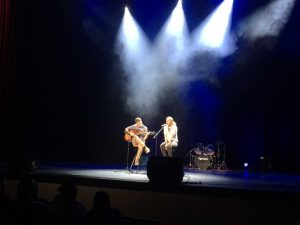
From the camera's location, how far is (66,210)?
3340mm

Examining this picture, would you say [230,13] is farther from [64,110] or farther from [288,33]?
[64,110]

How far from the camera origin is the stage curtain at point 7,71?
10195 mm

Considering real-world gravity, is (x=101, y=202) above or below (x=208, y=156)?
below

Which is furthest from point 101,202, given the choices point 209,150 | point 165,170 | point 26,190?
point 209,150

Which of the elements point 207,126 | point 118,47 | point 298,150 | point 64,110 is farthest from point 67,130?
point 298,150

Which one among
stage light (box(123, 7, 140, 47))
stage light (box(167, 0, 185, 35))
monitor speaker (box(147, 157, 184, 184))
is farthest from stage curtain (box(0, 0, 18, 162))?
monitor speaker (box(147, 157, 184, 184))

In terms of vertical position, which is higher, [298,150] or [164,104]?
[164,104]

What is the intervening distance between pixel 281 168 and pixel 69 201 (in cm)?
809

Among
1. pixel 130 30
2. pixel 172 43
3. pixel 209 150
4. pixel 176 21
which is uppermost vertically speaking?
pixel 176 21

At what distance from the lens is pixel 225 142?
35.8 ft

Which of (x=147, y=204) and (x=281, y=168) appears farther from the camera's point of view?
(x=281, y=168)

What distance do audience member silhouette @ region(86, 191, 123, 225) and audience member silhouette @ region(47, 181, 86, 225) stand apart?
0.36ft

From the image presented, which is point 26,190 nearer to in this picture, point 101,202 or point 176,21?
point 101,202

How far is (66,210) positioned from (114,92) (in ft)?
28.0
